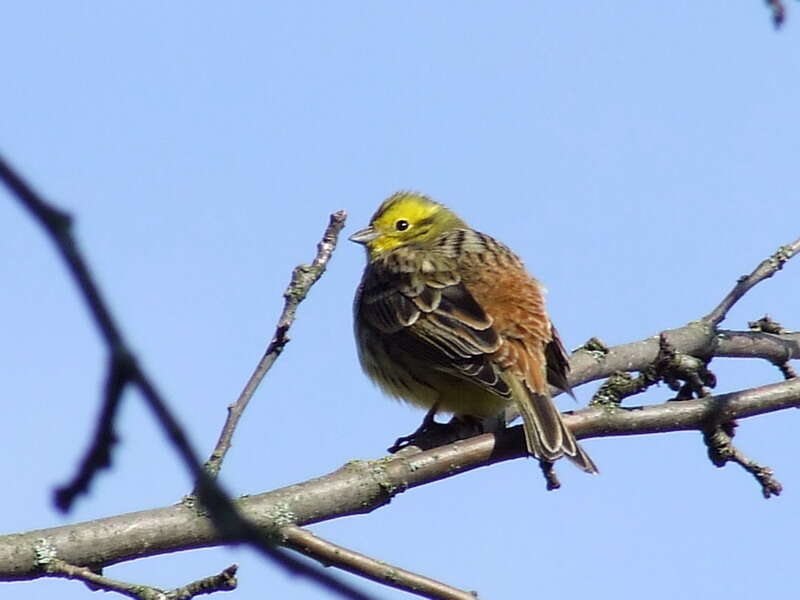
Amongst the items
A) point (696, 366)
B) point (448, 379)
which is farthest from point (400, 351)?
point (696, 366)

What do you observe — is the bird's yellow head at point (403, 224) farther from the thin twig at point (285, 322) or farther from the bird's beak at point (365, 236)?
the thin twig at point (285, 322)

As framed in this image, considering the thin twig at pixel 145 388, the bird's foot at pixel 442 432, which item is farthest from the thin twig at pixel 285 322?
the thin twig at pixel 145 388

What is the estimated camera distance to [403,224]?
8477 mm

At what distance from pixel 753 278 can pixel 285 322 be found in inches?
101

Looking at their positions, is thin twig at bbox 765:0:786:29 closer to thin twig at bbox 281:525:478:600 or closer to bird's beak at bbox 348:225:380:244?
thin twig at bbox 281:525:478:600

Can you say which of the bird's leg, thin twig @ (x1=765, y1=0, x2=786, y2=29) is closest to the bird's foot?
the bird's leg

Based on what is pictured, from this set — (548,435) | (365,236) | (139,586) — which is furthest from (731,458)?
(365,236)

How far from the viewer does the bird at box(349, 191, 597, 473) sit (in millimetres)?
5867

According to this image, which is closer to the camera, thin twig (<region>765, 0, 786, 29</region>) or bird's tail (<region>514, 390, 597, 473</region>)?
thin twig (<region>765, 0, 786, 29</region>)

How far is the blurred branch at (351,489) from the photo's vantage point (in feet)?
12.9

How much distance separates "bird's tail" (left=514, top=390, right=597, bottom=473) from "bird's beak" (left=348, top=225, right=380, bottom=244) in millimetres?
2792

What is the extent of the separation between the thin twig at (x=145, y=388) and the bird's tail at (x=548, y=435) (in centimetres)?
405

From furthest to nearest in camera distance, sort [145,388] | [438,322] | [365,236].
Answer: [365,236]
[438,322]
[145,388]

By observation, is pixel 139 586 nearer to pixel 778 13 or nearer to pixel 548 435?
pixel 548 435
